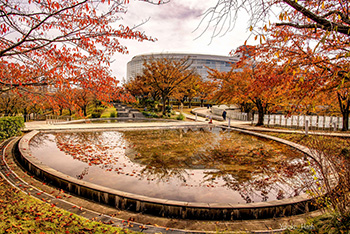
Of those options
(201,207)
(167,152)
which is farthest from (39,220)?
(167,152)

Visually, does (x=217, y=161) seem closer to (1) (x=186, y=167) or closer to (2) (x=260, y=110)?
(1) (x=186, y=167)

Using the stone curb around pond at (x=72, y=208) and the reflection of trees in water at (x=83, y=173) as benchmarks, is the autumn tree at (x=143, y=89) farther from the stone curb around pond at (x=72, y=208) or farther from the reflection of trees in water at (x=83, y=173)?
the stone curb around pond at (x=72, y=208)

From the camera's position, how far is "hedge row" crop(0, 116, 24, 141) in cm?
1312

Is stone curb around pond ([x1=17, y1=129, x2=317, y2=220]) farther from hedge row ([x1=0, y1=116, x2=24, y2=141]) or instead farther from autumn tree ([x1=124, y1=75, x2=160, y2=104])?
autumn tree ([x1=124, y1=75, x2=160, y2=104])

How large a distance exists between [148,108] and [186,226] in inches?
1491

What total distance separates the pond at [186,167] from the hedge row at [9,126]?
1884mm

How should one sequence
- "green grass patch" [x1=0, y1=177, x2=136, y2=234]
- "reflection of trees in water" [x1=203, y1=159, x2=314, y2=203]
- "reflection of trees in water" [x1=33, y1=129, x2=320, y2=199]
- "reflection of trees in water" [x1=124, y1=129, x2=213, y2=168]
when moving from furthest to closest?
"reflection of trees in water" [x1=124, y1=129, x2=213, y2=168] → "reflection of trees in water" [x1=33, y1=129, x2=320, y2=199] → "reflection of trees in water" [x1=203, y1=159, x2=314, y2=203] → "green grass patch" [x1=0, y1=177, x2=136, y2=234]

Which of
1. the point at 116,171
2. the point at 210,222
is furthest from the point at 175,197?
the point at 116,171

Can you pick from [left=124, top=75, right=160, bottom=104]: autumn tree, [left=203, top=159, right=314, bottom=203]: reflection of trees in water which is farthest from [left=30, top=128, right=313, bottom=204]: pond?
[left=124, top=75, right=160, bottom=104]: autumn tree

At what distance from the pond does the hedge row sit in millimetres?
1884

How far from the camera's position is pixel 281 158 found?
10703mm

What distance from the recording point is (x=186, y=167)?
9062 mm

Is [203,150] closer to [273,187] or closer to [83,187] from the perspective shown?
[273,187]

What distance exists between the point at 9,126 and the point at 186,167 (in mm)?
12747
